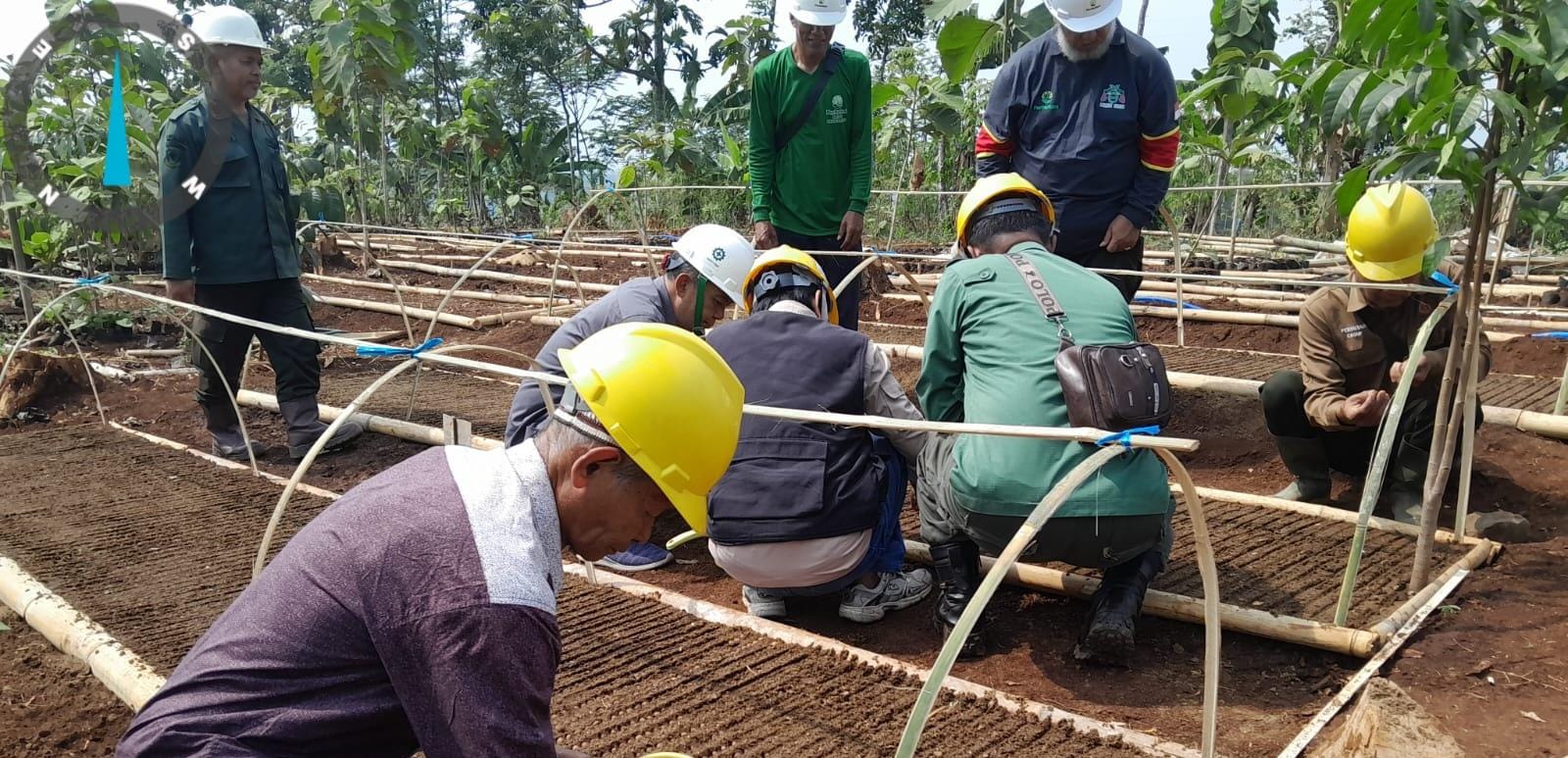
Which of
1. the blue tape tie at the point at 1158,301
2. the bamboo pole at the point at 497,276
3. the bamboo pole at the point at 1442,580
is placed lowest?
the bamboo pole at the point at 1442,580

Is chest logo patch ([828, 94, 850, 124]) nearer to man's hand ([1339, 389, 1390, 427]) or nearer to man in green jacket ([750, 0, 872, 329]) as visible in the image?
man in green jacket ([750, 0, 872, 329])

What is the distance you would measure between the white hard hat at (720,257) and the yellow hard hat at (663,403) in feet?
6.09

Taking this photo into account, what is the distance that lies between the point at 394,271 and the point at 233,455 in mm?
6756

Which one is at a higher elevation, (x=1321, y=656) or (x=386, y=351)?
(x=386, y=351)

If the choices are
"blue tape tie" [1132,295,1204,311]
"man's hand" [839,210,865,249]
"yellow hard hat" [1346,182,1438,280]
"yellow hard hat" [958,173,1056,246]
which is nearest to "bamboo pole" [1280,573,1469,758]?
"yellow hard hat" [1346,182,1438,280]

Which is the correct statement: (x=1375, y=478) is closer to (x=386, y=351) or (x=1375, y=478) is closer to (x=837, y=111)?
(x=386, y=351)

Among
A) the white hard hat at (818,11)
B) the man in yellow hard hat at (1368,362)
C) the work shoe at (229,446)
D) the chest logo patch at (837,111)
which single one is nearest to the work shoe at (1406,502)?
the man in yellow hard hat at (1368,362)

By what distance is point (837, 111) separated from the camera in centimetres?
462

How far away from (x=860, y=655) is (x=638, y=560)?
3.43 ft

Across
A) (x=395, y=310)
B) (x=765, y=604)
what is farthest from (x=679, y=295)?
(x=395, y=310)

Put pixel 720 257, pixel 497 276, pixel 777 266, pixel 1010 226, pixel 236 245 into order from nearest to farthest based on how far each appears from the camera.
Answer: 1. pixel 1010 226
2. pixel 777 266
3. pixel 720 257
4. pixel 236 245
5. pixel 497 276

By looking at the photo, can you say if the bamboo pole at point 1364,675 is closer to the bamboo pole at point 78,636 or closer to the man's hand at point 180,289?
the bamboo pole at point 78,636

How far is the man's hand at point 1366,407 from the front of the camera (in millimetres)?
3207

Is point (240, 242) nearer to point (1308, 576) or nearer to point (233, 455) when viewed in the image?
point (233, 455)
